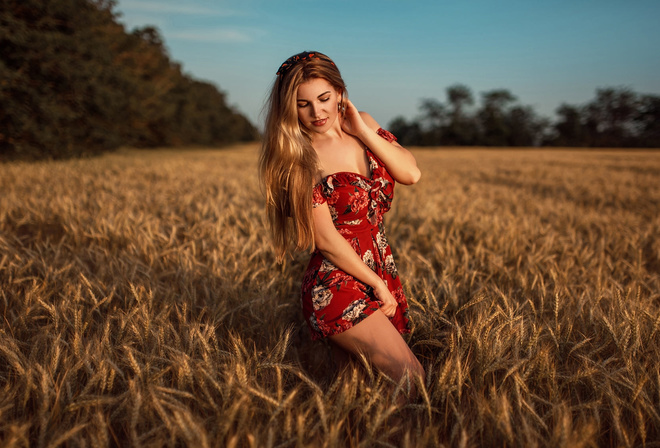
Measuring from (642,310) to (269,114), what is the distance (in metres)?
1.98

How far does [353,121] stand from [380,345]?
1.09 meters

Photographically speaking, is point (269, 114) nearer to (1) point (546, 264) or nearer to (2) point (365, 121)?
(2) point (365, 121)

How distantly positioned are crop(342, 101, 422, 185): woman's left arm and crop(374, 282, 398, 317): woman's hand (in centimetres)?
61

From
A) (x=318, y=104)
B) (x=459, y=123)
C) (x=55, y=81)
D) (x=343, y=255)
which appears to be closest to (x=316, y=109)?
(x=318, y=104)

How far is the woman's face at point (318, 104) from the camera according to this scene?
1712mm

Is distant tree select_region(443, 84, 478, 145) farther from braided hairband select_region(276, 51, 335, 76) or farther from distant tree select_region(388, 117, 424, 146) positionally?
braided hairband select_region(276, 51, 335, 76)

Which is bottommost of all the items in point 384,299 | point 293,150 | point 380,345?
point 380,345

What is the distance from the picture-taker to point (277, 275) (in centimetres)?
235

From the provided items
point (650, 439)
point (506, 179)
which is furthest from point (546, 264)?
point (506, 179)

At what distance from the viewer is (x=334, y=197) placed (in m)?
A: 1.74

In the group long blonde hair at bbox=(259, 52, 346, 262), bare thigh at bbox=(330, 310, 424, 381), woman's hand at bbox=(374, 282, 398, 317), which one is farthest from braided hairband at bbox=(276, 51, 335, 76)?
bare thigh at bbox=(330, 310, 424, 381)

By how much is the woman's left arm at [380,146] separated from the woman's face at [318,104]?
9 cm

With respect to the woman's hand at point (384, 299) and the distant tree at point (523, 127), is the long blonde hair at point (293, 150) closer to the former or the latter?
the woman's hand at point (384, 299)

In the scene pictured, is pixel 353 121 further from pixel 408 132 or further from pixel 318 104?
pixel 408 132
